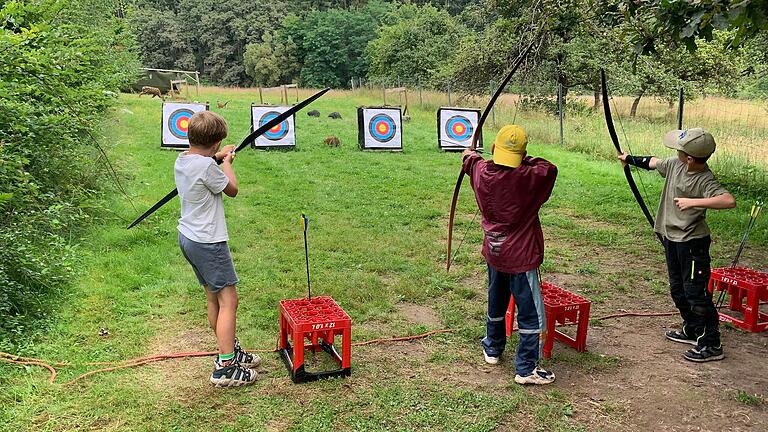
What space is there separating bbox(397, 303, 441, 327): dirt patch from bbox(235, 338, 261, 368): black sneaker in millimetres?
1173

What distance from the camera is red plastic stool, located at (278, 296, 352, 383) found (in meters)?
3.15

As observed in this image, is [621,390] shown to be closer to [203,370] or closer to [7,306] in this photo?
[203,370]

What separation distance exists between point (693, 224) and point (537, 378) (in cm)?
124

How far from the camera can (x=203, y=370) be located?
132 inches

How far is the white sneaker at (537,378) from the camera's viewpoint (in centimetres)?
322

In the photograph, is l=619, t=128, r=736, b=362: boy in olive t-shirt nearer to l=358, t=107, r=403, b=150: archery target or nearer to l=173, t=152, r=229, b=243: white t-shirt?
l=173, t=152, r=229, b=243: white t-shirt

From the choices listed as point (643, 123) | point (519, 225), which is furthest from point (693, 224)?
point (643, 123)

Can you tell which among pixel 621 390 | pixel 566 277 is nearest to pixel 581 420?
pixel 621 390

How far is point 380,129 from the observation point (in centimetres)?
1263

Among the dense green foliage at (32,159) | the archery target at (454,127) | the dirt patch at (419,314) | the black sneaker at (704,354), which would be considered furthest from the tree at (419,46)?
the black sneaker at (704,354)

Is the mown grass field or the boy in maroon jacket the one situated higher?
the boy in maroon jacket

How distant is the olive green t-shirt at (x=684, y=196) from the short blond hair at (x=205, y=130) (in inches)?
98.3

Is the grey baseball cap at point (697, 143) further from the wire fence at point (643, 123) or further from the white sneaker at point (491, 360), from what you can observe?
the wire fence at point (643, 123)

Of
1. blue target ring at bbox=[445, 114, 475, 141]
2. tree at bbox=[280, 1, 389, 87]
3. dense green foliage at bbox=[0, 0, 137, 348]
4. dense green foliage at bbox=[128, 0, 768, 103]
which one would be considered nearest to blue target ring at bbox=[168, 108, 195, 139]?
blue target ring at bbox=[445, 114, 475, 141]
